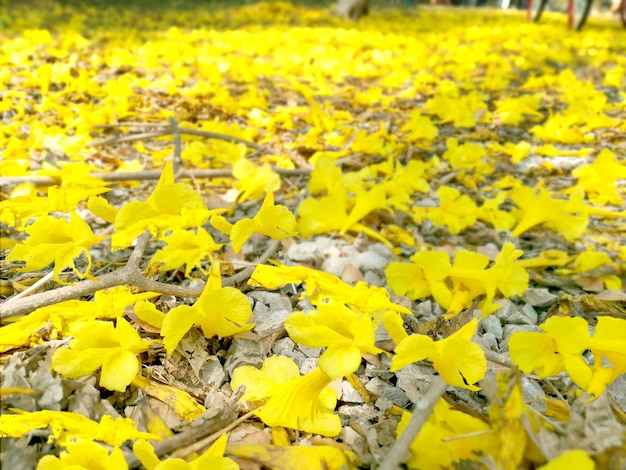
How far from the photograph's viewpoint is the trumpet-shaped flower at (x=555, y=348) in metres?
0.79

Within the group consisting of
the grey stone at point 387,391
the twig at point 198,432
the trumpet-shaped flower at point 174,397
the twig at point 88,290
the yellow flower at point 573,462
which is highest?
the yellow flower at point 573,462

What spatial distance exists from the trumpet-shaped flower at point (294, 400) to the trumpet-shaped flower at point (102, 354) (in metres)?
0.22

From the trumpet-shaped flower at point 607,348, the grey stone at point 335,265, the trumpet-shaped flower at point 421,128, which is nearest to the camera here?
the trumpet-shaped flower at point 607,348

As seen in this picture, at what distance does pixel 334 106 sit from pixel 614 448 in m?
3.07

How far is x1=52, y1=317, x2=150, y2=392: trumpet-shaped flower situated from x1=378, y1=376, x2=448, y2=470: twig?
18.6 inches

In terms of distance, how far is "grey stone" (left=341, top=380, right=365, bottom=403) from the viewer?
3.19ft

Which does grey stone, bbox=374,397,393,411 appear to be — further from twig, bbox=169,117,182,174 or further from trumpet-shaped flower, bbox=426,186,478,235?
twig, bbox=169,117,182,174

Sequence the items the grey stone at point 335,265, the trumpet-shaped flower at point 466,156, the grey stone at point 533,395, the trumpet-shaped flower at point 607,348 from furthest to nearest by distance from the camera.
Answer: the trumpet-shaped flower at point 466,156, the grey stone at point 335,265, the grey stone at point 533,395, the trumpet-shaped flower at point 607,348

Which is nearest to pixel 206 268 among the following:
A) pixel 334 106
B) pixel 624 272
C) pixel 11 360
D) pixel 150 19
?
pixel 11 360

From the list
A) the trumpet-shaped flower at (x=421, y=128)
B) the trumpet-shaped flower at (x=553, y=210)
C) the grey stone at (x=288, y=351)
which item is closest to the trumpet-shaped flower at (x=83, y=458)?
the grey stone at (x=288, y=351)

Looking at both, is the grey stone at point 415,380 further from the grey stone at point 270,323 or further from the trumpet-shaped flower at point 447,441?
the grey stone at point 270,323

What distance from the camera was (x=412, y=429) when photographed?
71cm

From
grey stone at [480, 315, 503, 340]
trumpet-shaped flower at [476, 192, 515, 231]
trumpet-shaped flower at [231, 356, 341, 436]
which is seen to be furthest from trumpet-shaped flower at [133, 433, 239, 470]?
trumpet-shaped flower at [476, 192, 515, 231]

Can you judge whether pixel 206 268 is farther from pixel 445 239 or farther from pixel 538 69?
pixel 538 69
